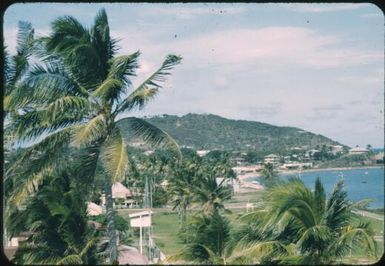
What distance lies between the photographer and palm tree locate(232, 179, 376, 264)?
5.41m

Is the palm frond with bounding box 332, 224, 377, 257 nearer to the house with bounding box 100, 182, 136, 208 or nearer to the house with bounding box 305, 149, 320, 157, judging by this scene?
the house with bounding box 100, 182, 136, 208

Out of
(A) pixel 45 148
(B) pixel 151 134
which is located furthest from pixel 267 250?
(A) pixel 45 148

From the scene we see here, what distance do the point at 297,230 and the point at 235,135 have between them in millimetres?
49048

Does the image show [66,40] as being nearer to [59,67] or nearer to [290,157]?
[59,67]

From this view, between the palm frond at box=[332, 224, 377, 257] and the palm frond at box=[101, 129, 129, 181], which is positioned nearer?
the palm frond at box=[332, 224, 377, 257]

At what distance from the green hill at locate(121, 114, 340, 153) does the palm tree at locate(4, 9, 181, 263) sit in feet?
81.3

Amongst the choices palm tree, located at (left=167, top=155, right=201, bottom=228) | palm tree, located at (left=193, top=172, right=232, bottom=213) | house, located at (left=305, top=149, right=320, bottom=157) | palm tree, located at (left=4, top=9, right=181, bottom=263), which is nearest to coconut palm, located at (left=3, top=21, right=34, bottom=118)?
palm tree, located at (left=4, top=9, right=181, bottom=263)

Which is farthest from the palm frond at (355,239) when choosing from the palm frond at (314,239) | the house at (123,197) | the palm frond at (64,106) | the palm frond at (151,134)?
the house at (123,197)

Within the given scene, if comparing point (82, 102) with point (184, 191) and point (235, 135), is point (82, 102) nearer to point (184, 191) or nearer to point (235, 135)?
point (184, 191)

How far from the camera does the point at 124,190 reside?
38.5m

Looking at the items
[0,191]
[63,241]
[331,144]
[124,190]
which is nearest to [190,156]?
[124,190]

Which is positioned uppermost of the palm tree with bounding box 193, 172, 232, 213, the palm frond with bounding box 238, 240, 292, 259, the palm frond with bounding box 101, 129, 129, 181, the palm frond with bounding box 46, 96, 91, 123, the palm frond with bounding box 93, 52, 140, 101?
the palm frond with bounding box 93, 52, 140, 101

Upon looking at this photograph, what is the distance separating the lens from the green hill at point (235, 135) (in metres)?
41.9

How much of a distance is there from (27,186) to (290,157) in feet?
219
